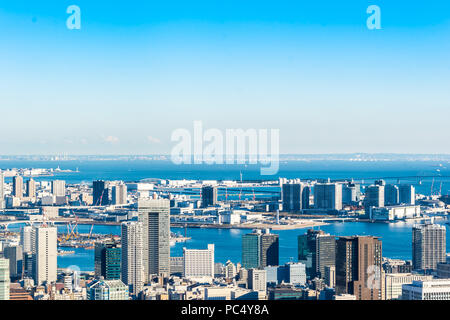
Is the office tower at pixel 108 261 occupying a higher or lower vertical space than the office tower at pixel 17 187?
lower

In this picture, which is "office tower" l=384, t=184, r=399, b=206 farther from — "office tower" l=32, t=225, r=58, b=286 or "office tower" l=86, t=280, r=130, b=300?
"office tower" l=86, t=280, r=130, b=300

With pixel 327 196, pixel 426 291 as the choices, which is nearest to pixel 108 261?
pixel 426 291

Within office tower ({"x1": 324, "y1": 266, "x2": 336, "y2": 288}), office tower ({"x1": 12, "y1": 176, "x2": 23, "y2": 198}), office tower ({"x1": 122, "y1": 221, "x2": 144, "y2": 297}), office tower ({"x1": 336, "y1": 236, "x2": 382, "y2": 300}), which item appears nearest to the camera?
office tower ({"x1": 336, "y1": 236, "x2": 382, "y2": 300})

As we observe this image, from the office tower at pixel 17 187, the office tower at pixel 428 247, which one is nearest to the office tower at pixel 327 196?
the office tower at pixel 428 247

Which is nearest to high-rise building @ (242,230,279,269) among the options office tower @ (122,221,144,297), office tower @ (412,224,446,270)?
office tower @ (122,221,144,297)

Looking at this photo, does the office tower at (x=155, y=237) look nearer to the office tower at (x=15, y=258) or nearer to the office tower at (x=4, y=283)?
the office tower at (x=15, y=258)
